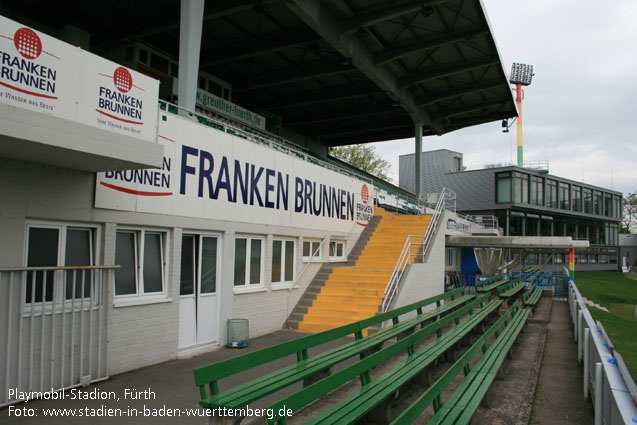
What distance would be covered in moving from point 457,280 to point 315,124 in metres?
13.2

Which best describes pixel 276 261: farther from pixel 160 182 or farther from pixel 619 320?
pixel 619 320

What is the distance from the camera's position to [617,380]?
3477mm

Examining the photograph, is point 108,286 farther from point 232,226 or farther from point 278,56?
point 278,56

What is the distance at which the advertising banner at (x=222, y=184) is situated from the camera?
787 centimetres

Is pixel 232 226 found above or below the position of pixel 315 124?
below

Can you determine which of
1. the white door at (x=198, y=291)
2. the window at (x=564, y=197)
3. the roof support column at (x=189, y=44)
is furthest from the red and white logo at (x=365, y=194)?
the window at (x=564, y=197)

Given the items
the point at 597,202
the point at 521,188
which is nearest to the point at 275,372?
the point at 521,188

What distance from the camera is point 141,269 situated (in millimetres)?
7973

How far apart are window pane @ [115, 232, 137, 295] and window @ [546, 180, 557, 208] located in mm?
45997

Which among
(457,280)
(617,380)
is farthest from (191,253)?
(457,280)

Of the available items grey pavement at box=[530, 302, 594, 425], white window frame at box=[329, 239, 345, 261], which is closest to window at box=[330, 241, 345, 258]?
white window frame at box=[329, 239, 345, 261]

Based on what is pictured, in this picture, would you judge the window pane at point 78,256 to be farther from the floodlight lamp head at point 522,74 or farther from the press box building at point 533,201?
the floodlight lamp head at point 522,74

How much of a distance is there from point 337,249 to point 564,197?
136ft

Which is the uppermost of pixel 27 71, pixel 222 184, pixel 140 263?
pixel 27 71
